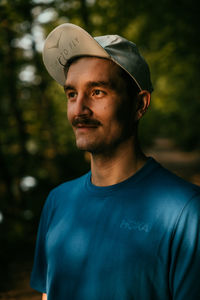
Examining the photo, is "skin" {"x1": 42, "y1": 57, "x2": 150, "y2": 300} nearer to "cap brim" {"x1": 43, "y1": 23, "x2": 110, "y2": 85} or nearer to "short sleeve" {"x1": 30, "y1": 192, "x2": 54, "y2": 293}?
"cap brim" {"x1": 43, "y1": 23, "x2": 110, "y2": 85}

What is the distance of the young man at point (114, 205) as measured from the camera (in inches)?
53.8

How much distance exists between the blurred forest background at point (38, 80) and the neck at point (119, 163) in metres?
4.00

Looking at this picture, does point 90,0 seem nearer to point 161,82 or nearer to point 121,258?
point 121,258

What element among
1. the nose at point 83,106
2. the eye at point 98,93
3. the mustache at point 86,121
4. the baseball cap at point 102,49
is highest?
the baseball cap at point 102,49

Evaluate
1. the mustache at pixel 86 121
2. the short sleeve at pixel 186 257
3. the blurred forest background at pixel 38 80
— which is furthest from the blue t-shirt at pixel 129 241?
the blurred forest background at pixel 38 80

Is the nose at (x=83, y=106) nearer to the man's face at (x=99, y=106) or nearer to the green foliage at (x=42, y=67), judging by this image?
the man's face at (x=99, y=106)

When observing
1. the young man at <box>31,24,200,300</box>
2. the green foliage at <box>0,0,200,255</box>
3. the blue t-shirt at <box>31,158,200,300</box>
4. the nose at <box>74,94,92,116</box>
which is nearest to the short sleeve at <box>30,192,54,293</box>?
the young man at <box>31,24,200,300</box>

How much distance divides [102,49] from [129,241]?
3.32 ft

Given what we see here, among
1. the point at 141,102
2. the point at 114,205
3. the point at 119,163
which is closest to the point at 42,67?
the point at 141,102

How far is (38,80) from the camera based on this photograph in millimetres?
9656

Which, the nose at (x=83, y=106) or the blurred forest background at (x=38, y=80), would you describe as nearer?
the nose at (x=83, y=106)

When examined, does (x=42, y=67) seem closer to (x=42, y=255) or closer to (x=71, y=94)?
(x=71, y=94)

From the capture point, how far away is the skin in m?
1.66

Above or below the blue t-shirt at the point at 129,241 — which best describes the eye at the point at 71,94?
above
